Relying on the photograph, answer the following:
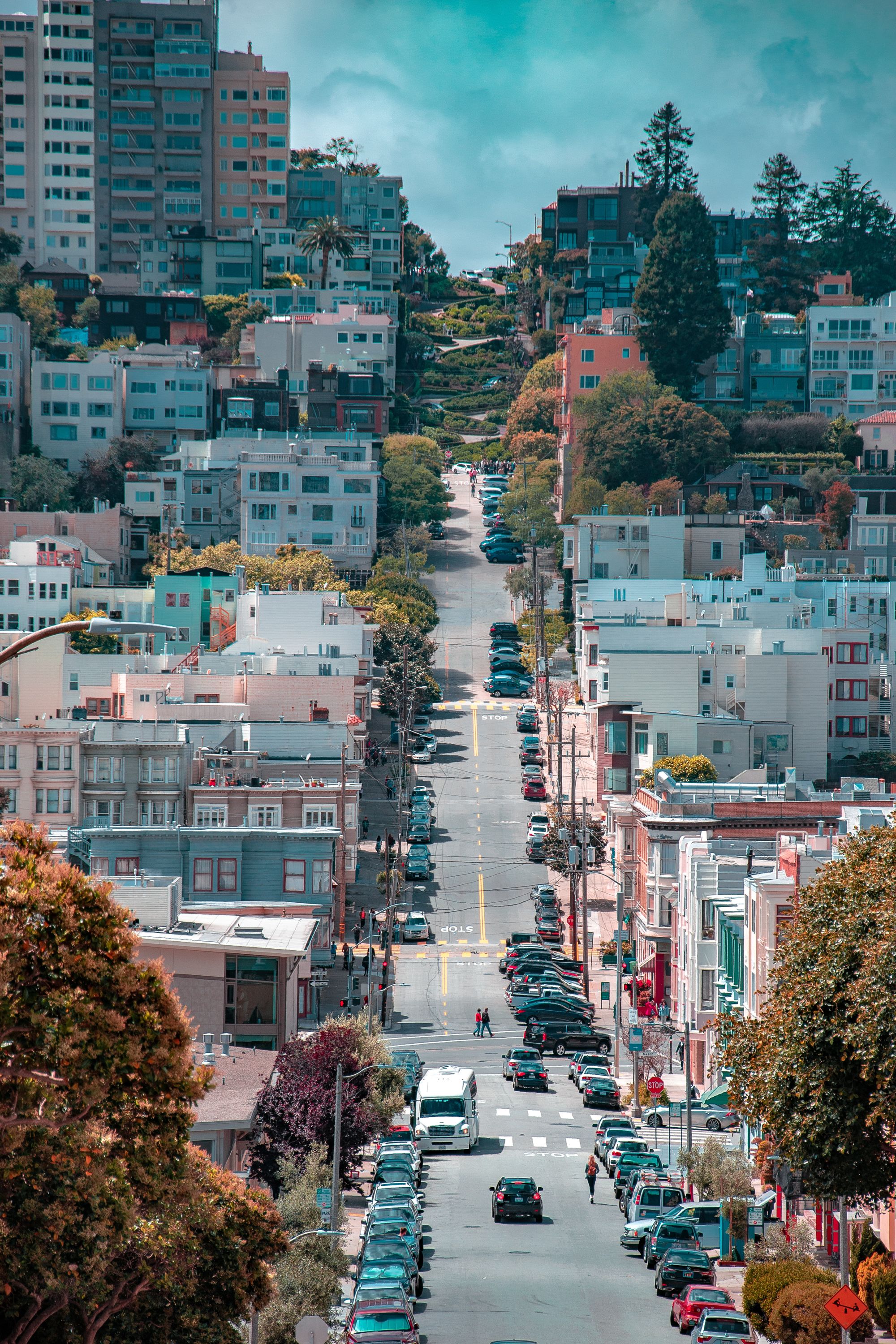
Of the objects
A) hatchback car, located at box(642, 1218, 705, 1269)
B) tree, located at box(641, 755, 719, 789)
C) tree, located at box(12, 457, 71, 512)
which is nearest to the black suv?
tree, located at box(641, 755, 719, 789)

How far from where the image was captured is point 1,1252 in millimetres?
30672

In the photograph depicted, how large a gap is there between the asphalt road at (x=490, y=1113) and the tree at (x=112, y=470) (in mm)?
29997

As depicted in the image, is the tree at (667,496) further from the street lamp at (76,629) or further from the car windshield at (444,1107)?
the street lamp at (76,629)

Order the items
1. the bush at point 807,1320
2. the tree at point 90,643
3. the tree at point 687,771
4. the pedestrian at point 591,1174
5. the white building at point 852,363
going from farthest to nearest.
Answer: the white building at point 852,363
the tree at point 90,643
the tree at point 687,771
the pedestrian at point 591,1174
the bush at point 807,1320

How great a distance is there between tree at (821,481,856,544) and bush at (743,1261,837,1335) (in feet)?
407

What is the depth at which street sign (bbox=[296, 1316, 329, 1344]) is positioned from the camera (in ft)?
126

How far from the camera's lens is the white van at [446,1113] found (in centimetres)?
6794

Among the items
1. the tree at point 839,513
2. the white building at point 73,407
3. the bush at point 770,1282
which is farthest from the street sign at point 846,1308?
the white building at point 73,407

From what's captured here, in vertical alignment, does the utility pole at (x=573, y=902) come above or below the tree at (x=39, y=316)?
below

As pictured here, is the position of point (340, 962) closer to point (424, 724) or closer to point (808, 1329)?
point (424, 724)

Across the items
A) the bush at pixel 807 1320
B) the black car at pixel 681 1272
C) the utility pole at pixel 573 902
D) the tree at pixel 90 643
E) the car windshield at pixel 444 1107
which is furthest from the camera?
the tree at pixel 90 643

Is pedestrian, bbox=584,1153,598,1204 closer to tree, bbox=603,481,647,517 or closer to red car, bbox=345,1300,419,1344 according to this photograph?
red car, bbox=345,1300,419,1344

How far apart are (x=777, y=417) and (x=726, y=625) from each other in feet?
192

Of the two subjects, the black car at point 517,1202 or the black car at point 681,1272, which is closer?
the black car at point 681,1272
